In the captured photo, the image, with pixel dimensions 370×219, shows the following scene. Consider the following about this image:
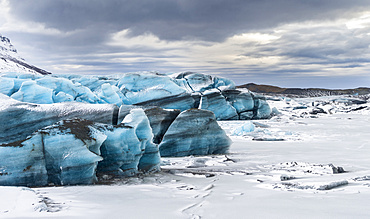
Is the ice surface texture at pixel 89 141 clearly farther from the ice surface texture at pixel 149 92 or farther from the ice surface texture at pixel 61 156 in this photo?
the ice surface texture at pixel 149 92

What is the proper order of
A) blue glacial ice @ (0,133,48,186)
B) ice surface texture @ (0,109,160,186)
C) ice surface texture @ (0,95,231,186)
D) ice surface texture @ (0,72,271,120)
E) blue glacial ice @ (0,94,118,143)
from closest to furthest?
1. blue glacial ice @ (0,133,48,186)
2. ice surface texture @ (0,109,160,186)
3. ice surface texture @ (0,95,231,186)
4. blue glacial ice @ (0,94,118,143)
5. ice surface texture @ (0,72,271,120)

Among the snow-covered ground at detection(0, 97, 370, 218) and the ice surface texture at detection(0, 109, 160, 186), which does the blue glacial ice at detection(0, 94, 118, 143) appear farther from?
the snow-covered ground at detection(0, 97, 370, 218)

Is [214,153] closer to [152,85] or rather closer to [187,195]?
[187,195]

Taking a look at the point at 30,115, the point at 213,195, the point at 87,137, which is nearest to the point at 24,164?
the point at 87,137

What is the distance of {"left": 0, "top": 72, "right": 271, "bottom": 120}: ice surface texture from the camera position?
2478cm

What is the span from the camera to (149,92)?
33781 mm

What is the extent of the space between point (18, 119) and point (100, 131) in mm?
3874

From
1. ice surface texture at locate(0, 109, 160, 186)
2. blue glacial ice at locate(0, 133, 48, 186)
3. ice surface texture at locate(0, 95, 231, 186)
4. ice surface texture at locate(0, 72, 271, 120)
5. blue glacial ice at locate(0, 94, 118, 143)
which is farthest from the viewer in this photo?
ice surface texture at locate(0, 72, 271, 120)

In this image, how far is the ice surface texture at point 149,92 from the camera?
81.3 ft

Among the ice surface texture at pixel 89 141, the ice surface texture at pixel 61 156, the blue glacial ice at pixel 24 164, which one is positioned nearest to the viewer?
the blue glacial ice at pixel 24 164

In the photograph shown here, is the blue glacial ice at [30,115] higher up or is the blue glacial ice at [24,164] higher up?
the blue glacial ice at [30,115]

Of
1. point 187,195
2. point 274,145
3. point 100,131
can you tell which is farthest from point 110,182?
point 274,145

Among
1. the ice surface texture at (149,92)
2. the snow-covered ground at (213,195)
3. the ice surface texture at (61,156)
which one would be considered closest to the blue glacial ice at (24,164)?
the ice surface texture at (61,156)

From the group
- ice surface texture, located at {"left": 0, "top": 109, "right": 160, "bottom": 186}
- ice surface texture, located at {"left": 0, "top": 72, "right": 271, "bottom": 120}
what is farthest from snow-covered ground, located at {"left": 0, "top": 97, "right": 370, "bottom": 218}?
ice surface texture, located at {"left": 0, "top": 72, "right": 271, "bottom": 120}
